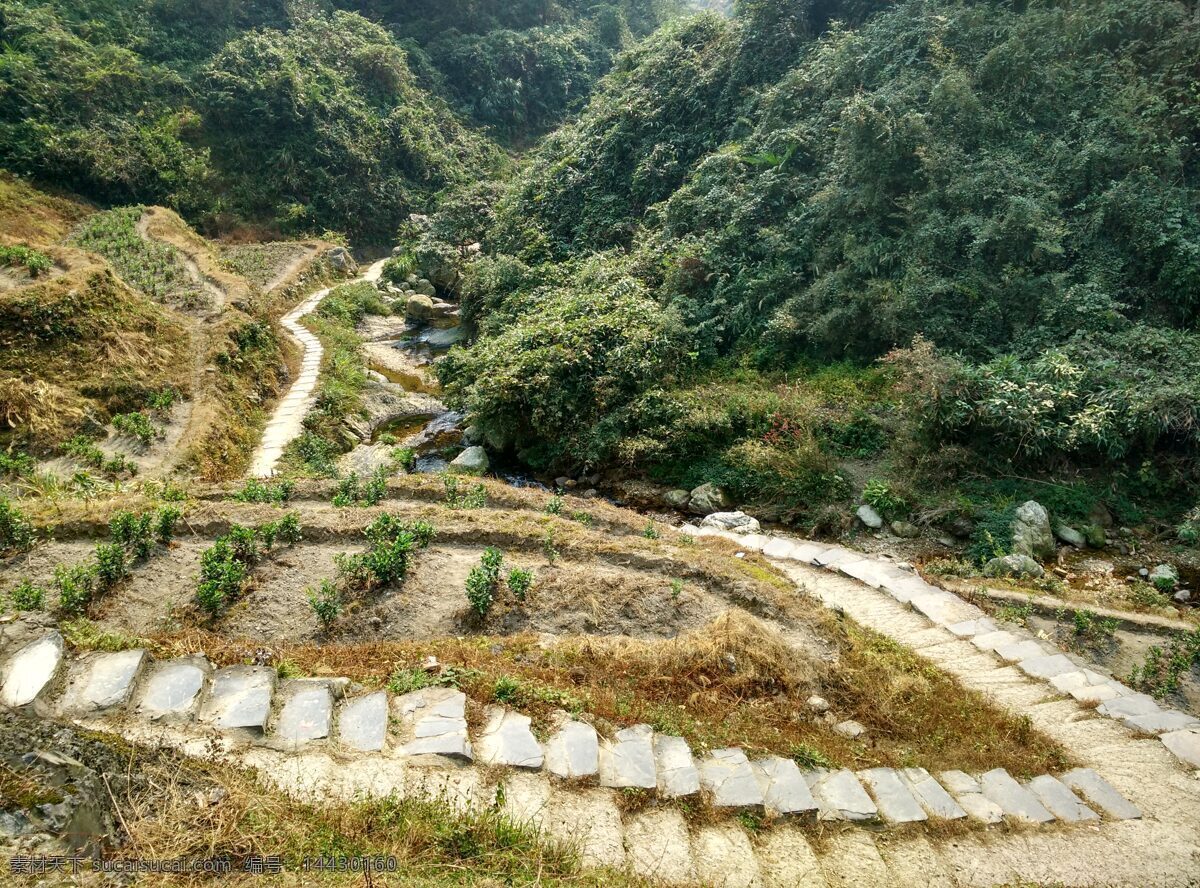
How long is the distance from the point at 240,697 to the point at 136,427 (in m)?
9.03

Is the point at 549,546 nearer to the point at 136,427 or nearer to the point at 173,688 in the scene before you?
the point at 173,688

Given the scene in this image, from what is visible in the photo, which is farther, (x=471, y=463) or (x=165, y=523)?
(x=471, y=463)

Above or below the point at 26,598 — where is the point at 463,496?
below

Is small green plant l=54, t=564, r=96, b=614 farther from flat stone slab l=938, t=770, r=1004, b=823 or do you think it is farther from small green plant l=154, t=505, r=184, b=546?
flat stone slab l=938, t=770, r=1004, b=823

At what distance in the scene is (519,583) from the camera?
715 centimetres

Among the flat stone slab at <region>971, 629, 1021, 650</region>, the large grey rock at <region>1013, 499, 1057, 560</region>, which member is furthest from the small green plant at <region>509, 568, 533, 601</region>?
the large grey rock at <region>1013, 499, 1057, 560</region>

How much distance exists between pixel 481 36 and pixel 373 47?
1010 cm

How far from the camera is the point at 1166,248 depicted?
11562 millimetres

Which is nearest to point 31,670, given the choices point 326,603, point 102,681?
point 102,681

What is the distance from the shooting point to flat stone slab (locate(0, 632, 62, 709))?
13.8ft

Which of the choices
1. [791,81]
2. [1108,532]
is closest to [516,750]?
[1108,532]

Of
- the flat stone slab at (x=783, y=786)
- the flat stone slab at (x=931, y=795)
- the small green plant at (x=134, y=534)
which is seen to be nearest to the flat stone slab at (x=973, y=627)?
the flat stone slab at (x=931, y=795)

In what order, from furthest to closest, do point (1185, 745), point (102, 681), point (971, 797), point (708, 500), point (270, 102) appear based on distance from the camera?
point (270, 102), point (708, 500), point (1185, 745), point (971, 797), point (102, 681)

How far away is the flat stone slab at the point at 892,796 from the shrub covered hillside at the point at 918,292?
6533 mm
